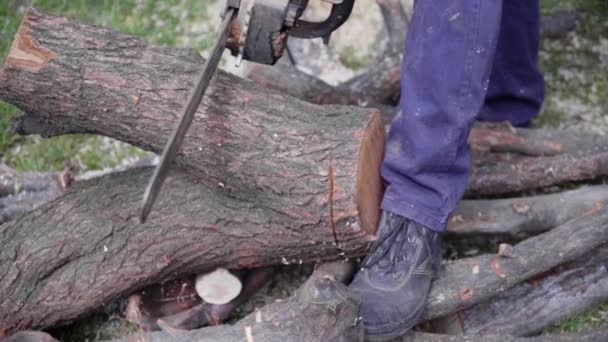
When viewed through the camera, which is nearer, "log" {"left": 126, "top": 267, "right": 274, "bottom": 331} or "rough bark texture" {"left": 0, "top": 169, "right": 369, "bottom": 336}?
"rough bark texture" {"left": 0, "top": 169, "right": 369, "bottom": 336}

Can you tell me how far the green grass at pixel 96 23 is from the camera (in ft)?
10.8

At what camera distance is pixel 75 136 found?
340 centimetres

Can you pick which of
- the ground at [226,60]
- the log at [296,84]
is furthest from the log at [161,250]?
the log at [296,84]

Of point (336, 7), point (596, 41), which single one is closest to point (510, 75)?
point (596, 41)

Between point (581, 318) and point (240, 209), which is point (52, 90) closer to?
point (240, 209)

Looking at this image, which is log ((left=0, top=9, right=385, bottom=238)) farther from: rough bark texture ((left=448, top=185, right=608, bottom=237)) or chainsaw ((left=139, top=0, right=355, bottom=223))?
rough bark texture ((left=448, top=185, right=608, bottom=237))

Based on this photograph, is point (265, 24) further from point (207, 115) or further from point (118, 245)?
point (118, 245)

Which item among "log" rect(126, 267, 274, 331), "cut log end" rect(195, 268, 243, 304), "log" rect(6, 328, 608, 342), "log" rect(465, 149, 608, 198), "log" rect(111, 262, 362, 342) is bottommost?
"log" rect(126, 267, 274, 331)

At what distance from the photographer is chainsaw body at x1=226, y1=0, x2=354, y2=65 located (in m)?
2.04

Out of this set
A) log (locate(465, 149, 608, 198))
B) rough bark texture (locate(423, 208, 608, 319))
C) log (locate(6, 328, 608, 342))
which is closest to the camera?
log (locate(6, 328, 608, 342))

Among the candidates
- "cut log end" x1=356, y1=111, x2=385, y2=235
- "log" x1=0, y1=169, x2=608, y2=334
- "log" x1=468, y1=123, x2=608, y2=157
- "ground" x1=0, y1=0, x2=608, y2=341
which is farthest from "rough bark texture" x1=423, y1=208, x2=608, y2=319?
"ground" x1=0, y1=0, x2=608, y2=341

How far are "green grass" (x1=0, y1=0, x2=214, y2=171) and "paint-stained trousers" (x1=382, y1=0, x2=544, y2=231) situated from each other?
143cm

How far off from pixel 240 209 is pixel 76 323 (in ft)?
2.60

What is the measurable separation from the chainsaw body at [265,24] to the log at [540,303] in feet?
3.48
